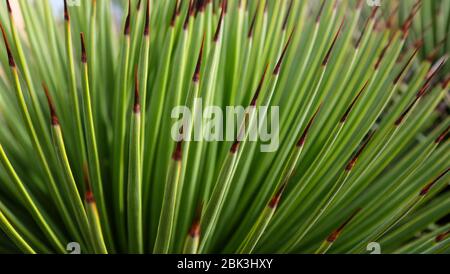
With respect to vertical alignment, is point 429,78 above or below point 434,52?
below

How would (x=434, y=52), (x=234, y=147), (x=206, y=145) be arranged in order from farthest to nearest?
(x=434, y=52) < (x=206, y=145) < (x=234, y=147)

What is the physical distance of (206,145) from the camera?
578mm

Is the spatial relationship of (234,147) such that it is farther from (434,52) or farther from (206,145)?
(434,52)

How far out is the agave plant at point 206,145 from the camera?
0.51 metres

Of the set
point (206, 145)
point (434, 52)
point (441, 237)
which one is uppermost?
point (434, 52)

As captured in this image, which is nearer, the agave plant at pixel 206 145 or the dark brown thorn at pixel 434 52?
the agave plant at pixel 206 145

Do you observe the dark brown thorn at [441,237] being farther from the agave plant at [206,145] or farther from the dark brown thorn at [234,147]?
the dark brown thorn at [234,147]

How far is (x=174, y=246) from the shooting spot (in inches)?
21.3

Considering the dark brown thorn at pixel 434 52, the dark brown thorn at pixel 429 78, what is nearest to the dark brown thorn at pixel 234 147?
the dark brown thorn at pixel 429 78

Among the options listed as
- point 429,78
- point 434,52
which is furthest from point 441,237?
point 434,52

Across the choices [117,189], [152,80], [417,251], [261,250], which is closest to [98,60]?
[152,80]

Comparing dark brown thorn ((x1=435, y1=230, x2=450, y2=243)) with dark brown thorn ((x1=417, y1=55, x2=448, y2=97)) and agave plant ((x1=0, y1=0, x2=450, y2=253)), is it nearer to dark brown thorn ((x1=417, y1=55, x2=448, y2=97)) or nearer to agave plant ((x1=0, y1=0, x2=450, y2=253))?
agave plant ((x1=0, y1=0, x2=450, y2=253))

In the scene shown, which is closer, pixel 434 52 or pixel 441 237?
pixel 441 237
